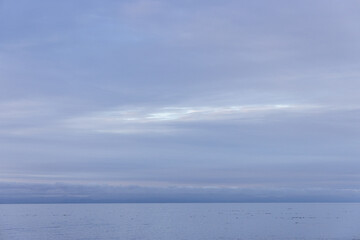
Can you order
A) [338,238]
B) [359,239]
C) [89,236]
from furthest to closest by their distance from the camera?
[89,236]
[338,238]
[359,239]

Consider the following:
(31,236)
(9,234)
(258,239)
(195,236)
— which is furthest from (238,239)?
(9,234)

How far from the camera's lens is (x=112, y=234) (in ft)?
285

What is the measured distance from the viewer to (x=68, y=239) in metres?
78.0

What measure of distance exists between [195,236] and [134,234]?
10.1 meters

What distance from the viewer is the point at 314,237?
7906cm

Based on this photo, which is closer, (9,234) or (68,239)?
(68,239)

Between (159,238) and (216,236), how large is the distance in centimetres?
944

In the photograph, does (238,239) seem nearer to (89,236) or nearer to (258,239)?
(258,239)

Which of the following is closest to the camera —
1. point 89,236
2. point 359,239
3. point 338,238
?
point 359,239


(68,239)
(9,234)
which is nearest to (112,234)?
(68,239)

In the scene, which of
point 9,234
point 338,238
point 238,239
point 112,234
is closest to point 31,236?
point 9,234

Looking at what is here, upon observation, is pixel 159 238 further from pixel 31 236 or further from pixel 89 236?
pixel 31 236

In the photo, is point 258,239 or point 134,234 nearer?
point 258,239

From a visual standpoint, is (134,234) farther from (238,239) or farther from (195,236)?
(238,239)
